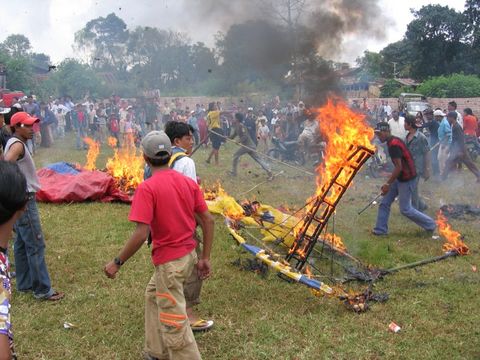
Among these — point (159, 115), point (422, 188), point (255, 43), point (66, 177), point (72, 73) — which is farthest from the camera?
point (72, 73)

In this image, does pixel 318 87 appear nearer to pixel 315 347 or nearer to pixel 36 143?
pixel 315 347

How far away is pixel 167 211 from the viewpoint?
321 cm

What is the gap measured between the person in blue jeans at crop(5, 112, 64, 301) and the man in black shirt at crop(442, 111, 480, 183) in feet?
32.2

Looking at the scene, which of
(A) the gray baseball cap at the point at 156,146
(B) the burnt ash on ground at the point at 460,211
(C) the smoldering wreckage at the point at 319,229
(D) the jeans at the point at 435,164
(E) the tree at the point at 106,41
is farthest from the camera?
(E) the tree at the point at 106,41

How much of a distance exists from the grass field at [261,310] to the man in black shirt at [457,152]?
179 inches

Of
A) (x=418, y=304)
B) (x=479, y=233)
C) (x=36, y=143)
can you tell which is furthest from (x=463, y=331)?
(x=36, y=143)

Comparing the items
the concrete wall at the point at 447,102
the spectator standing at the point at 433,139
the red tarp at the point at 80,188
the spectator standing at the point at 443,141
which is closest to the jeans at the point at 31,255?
the red tarp at the point at 80,188

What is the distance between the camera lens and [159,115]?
23.9 meters

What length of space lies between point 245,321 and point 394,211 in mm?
5358

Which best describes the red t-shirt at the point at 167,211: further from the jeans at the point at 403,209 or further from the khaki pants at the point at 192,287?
the jeans at the point at 403,209

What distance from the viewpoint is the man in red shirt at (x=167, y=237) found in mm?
3137

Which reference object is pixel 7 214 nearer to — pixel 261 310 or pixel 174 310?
pixel 174 310

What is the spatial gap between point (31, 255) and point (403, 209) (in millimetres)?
5246

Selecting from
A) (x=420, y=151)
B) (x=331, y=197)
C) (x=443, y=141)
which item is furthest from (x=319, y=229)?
(x=443, y=141)
